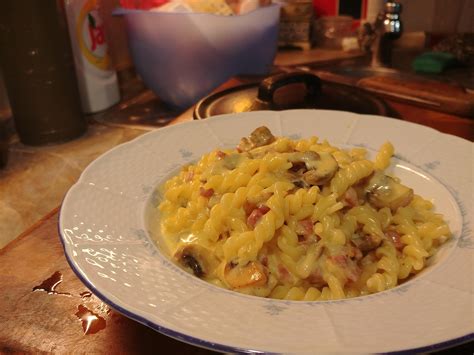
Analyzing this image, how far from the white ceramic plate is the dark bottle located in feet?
1.77

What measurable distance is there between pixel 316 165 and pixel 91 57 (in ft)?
3.59

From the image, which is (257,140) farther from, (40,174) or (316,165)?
(40,174)

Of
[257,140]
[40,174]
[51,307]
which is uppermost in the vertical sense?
[257,140]

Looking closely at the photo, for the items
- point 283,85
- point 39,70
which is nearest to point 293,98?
point 283,85

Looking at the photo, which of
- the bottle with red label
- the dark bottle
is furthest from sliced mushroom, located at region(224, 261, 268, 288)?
the bottle with red label

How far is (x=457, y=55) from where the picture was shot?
2.06m

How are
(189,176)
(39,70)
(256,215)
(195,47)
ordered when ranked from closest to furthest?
(256,215) < (189,176) < (39,70) < (195,47)

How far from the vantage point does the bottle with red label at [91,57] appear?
156 centimetres

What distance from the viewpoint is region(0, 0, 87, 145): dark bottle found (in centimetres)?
131

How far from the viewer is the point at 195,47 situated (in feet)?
5.24

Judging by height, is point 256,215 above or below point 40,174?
above

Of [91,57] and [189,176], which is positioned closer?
[189,176]

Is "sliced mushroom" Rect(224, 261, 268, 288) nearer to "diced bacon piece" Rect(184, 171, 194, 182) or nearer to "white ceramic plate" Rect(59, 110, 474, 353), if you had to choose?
"white ceramic plate" Rect(59, 110, 474, 353)

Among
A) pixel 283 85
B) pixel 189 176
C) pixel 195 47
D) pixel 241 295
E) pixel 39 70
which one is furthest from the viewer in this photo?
pixel 195 47
